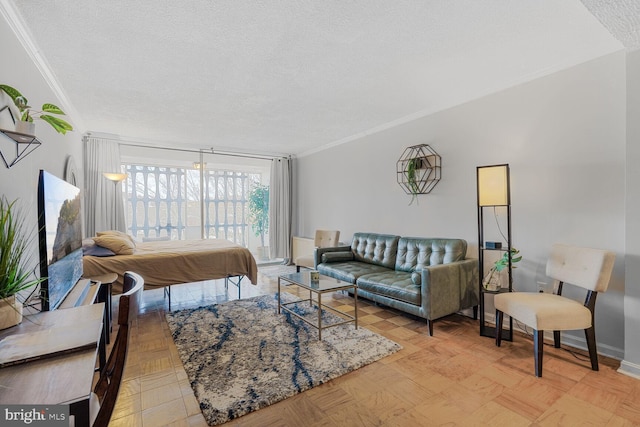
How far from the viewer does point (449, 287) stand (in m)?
2.90

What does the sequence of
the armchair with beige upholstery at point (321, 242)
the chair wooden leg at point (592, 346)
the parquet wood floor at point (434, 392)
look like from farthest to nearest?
the armchair with beige upholstery at point (321, 242) → the chair wooden leg at point (592, 346) → the parquet wood floor at point (434, 392)

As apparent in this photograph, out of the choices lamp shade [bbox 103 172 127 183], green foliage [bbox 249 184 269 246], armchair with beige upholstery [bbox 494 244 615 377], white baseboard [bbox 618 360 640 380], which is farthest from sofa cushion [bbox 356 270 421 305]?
green foliage [bbox 249 184 269 246]

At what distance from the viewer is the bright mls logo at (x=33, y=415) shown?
72 cm

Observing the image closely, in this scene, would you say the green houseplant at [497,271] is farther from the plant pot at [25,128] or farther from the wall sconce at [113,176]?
the wall sconce at [113,176]

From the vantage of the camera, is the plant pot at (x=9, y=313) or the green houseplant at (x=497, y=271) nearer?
the plant pot at (x=9, y=313)

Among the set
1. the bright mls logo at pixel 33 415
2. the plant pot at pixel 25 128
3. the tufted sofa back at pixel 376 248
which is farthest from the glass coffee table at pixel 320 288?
the plant pot at pixel 25 128

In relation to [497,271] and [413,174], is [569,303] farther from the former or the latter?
[413,174]

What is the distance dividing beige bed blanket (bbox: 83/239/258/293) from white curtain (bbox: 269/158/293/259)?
2264 millimetres

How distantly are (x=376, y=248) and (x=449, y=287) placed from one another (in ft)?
4.50

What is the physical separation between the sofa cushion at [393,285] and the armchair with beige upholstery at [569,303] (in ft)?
2.52

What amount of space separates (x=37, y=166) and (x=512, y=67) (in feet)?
13.1

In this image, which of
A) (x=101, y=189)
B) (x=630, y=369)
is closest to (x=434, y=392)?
(x=630, y=369)

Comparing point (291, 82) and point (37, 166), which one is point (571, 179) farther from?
point (37, 166)

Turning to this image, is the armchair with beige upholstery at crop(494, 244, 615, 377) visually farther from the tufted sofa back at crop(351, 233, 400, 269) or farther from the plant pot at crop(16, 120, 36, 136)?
the plant pot at crop(16, 120, 36, 136)
